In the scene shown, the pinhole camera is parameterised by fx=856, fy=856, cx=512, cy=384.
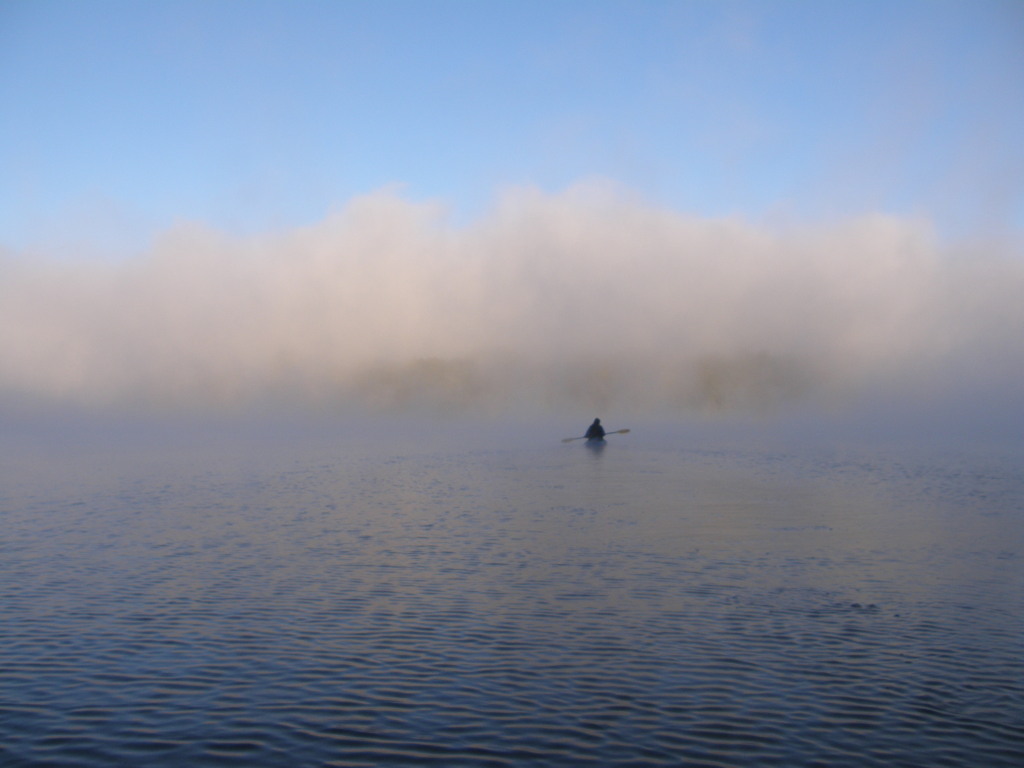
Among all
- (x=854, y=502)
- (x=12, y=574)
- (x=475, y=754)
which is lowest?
(x=475, y=754)

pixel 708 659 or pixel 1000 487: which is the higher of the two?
pixel 1000 487

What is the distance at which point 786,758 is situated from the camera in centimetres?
1180

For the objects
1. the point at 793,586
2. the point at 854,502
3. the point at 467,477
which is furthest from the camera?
the point at 467,477

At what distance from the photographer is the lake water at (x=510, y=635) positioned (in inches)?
489

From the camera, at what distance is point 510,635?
1777 cm

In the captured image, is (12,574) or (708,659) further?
(12,574)

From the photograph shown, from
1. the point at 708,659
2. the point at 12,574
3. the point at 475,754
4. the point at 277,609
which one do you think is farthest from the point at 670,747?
the point at 12,574

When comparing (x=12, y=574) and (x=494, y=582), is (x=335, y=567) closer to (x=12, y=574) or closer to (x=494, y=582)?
(x=494, y=582)

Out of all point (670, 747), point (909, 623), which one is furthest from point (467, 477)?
point (670, 747)

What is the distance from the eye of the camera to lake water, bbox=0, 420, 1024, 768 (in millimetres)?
12430

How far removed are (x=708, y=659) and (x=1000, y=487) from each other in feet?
135

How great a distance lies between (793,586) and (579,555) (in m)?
6.94

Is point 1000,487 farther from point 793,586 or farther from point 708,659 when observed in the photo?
point 708,659

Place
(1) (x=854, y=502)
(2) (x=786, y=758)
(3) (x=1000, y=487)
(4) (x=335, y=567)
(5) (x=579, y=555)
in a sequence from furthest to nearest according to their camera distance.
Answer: (3) (x=1000, y=487) → (1) (x=854, y=502) → (5) (x=579, y=555) → (4) (x=335, y=567) → (2) (x=786, y=758)
